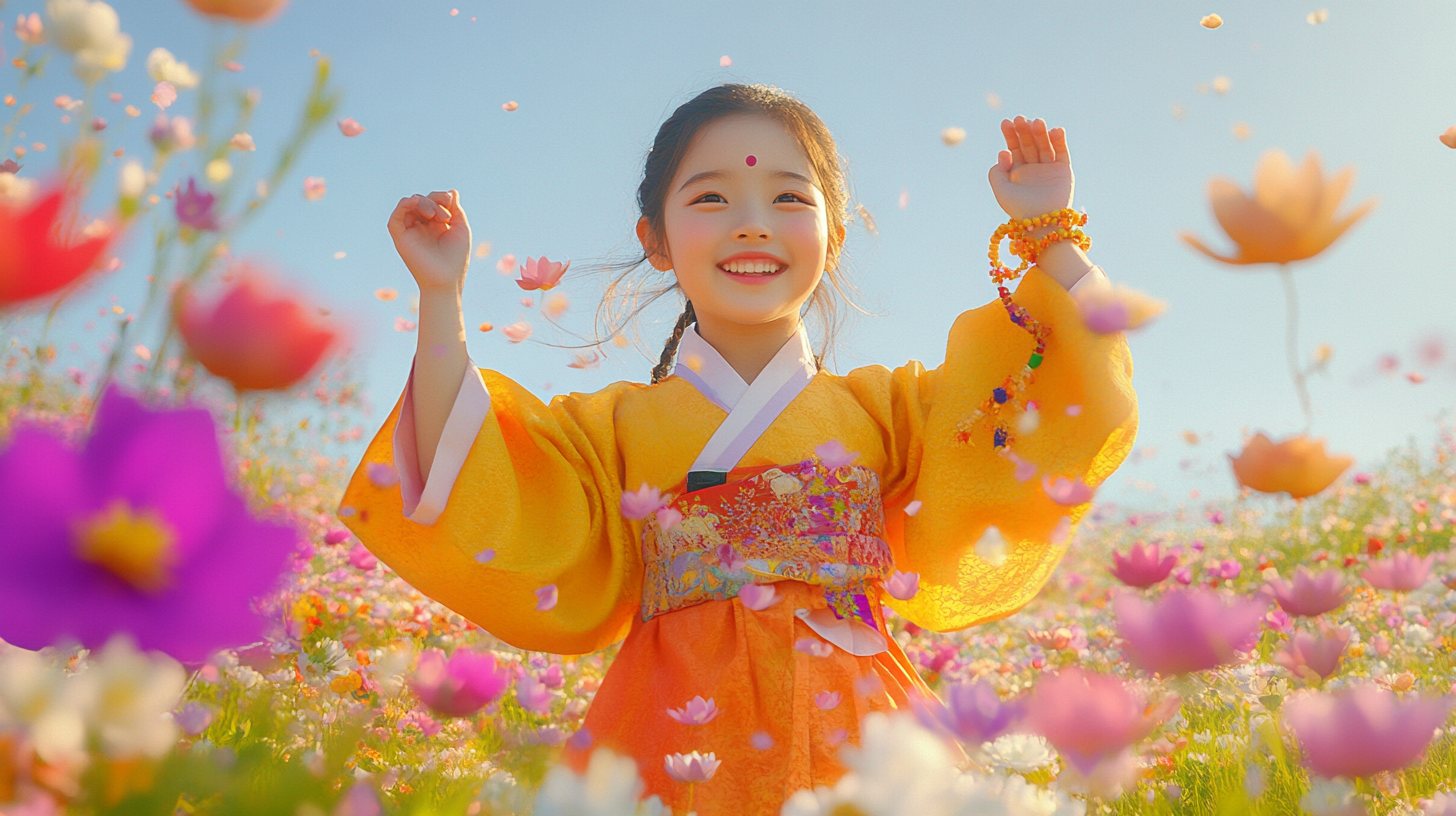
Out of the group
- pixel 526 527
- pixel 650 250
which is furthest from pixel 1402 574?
pixel 650 250

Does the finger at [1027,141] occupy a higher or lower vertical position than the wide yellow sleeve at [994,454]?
higher

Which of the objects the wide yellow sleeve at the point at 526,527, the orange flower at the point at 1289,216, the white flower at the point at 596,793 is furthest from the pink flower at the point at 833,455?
the white flower at the point at 596,793

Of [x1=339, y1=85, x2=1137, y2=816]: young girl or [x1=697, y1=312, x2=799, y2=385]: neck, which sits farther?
[x1=697, y1=312, x2=799, y2=385]: neck

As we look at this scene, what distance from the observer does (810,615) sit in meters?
1.91

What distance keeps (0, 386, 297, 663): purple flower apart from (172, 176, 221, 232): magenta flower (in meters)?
0.81

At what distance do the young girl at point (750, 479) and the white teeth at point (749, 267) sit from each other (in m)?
0.01

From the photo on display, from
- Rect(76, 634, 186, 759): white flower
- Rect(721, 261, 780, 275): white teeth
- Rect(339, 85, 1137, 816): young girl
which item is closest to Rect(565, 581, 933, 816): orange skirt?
Rect(339, 85, 1137, 816): young girl

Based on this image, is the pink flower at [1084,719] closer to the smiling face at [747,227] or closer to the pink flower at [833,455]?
the pink flower at [833,455]

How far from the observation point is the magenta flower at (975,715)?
86 cm

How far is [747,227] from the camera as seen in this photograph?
7.14 feet

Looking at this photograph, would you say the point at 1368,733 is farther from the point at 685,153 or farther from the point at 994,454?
the point at 685,153

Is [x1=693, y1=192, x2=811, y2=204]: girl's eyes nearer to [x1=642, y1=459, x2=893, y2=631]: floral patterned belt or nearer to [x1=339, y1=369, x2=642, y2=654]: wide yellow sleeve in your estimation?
[x1=339, y1=369, x2=642, y2=654]: wide yellow sleeve

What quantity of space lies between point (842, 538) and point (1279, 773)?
87cm

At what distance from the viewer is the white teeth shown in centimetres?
224
